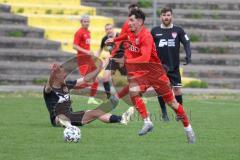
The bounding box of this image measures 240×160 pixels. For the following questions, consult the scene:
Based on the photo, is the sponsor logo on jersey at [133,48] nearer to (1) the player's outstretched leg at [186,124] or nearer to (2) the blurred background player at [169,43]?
(1) the player's outstretched leg at [186,124]

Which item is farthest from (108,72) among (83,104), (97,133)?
(97,133)

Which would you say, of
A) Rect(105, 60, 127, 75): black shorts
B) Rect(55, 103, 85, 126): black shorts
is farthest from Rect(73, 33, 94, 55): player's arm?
Rect(55, 103, 85, 126): black shorts

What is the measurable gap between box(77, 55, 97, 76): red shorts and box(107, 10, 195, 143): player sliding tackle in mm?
7023

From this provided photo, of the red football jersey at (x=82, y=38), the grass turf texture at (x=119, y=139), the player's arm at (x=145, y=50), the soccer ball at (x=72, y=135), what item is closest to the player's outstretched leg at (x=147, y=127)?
the grass turf texture at (x=119, y=139)

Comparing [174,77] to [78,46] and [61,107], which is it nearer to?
[61,107]

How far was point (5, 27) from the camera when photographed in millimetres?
27734

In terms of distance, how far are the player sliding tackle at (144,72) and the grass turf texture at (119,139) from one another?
366 mm

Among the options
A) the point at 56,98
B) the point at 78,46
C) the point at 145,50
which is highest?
the point at 145,50

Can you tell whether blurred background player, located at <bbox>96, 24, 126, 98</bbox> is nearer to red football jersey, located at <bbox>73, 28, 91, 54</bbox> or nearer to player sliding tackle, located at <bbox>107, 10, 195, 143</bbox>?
red football jersey, located at <bbox>73, 28, 91, 54</bbox>

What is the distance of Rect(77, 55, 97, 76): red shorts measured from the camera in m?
21.4

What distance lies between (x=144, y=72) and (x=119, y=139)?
62.6 inches

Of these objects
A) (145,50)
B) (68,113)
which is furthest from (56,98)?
(145,50)

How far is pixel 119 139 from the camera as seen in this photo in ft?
41.6

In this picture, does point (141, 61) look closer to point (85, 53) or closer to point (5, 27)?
point (85, 53)
